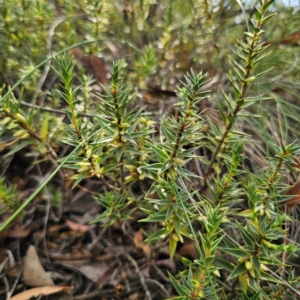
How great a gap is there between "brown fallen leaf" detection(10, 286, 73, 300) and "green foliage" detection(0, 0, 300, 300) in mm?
300

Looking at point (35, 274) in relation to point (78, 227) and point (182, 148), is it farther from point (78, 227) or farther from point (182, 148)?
point (182, 148)

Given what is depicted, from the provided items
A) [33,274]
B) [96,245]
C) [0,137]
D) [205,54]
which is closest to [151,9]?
[205,54]

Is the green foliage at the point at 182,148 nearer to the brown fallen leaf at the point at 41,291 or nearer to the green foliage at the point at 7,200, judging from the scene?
the green foliage at the point at 7,200

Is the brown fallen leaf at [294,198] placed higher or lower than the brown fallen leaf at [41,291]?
higher

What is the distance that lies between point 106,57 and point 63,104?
325 millimetres

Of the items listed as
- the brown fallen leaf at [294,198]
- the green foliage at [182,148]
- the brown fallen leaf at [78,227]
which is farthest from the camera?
the brown fallen leaf at [78,227]

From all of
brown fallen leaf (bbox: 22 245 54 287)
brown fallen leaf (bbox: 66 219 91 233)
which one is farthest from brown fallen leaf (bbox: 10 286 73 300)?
brown fallen leaf (bbox: 66 219 91 233)

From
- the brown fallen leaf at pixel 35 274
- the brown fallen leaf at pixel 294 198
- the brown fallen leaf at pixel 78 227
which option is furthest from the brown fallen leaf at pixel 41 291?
the brown fallen leaf at pixel 294 198

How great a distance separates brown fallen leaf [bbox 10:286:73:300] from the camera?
1.24m

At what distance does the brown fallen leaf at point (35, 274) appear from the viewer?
1.29 meters

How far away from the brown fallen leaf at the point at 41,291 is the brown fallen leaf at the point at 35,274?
0.02 meters

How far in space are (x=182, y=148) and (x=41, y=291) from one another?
69cm

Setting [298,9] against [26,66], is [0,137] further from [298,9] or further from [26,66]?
[298,9]

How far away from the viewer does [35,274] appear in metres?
1.30
